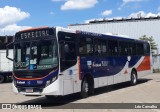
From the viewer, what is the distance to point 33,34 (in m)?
14.3

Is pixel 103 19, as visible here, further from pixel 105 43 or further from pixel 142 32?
pixel 105 43

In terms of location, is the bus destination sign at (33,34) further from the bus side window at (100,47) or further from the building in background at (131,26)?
the building in background at (131,26)

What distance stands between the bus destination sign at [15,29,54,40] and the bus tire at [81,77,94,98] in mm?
3019

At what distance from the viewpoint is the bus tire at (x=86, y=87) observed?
15495 millimetres

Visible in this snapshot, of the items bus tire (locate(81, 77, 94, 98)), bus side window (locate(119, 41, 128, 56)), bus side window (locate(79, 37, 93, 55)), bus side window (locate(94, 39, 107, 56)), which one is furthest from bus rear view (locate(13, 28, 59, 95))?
bus side window (locate(119, 41, 128, 56))

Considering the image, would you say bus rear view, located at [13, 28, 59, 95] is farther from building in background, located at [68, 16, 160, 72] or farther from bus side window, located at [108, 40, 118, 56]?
building in background, located at [68, 16, 160, 72]

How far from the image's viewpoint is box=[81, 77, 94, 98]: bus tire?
15495 mm

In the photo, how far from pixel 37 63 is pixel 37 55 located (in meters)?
0.33

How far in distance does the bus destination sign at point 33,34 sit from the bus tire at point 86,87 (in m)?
3.02

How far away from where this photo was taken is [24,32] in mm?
14617

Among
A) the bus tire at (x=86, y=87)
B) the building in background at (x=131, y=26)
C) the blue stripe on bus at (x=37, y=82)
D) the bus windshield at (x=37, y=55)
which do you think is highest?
the building in background at (x=131, y=26)

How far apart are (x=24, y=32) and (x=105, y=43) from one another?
5072mm

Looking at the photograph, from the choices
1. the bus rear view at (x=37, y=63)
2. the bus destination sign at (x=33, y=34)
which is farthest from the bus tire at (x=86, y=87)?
the bus destination sign at (x=33, y=34)

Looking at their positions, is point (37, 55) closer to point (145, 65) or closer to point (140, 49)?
point (140, 49)
